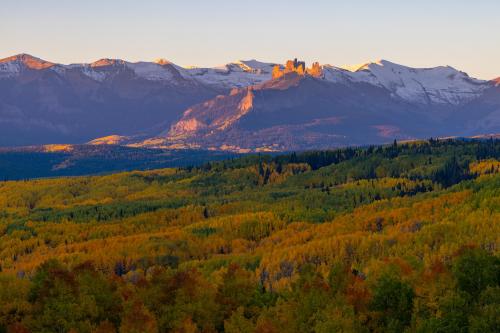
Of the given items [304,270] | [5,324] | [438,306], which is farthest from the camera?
[304,270]

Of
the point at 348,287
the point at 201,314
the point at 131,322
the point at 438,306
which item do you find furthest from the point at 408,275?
the point at 131,322

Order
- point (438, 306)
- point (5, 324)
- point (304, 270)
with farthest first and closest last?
1. point (304, 270)
2. point (5, 324)
3. point (438, 306)

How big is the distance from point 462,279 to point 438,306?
9.00 meters

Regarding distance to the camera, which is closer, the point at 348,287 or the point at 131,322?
the point at 131,322

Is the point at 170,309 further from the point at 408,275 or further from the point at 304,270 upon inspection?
the point at 408,275

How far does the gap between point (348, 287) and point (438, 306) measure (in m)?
23.8

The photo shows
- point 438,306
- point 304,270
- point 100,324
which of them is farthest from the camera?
point 304,270

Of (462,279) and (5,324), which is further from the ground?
(462,279)

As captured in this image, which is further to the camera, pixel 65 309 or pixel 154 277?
pixel 154 277

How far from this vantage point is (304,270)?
15738 centimetres

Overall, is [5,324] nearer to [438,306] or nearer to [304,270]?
[304,270]

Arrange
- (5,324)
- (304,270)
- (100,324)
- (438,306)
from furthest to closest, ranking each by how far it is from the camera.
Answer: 1. (304,270)
2. (5,324)
3. (100,324)
4. (438,306)

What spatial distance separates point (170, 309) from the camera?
14375cm

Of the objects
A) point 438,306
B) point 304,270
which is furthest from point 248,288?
point 438,306
